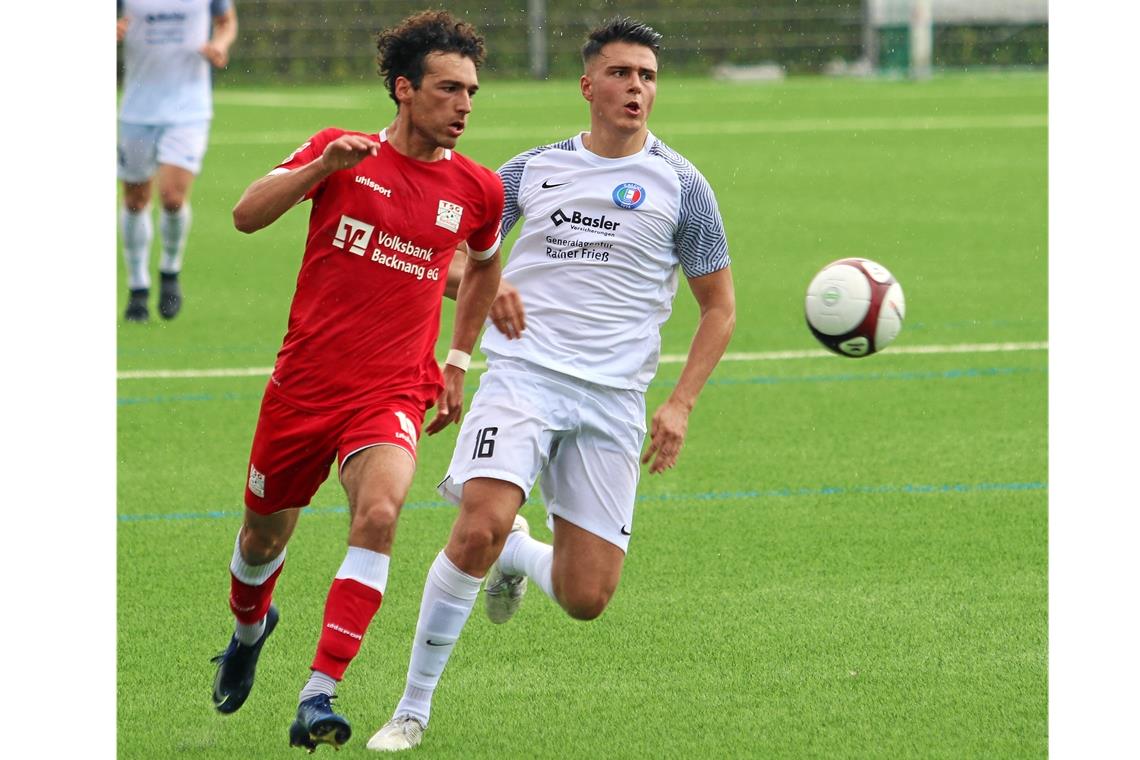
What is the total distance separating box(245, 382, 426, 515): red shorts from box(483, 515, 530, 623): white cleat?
Result: 99cm

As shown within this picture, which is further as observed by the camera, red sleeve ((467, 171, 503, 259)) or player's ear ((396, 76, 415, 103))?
red sleeve ((467, 171, 503, 259))

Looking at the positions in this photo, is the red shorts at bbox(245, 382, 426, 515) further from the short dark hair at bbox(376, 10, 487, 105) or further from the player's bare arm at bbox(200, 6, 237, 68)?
the player's bare arm at bbox(200, 6, 237, 68)

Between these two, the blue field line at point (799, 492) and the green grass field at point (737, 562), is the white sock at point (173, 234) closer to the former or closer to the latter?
the green grass field at point (737, 562)

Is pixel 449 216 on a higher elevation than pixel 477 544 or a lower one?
higher

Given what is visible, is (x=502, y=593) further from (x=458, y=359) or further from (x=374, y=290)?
(x=374, y=290)

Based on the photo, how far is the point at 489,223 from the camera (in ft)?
18.1

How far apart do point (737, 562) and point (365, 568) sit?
2.43 m

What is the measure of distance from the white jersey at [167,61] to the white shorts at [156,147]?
0.19 ft

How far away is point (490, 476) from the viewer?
537 centimetres

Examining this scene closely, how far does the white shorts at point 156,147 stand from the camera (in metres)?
12.8

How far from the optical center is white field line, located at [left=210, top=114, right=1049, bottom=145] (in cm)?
2545

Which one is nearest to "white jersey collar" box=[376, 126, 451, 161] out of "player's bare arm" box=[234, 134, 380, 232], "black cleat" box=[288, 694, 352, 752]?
"player's bare arm" box=[234, 134, 380, 232]

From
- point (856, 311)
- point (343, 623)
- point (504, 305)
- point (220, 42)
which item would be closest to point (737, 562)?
point (856, 311)

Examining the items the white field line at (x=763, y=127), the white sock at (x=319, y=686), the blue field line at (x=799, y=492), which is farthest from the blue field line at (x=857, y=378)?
the white field line at (x=763, y=127)
